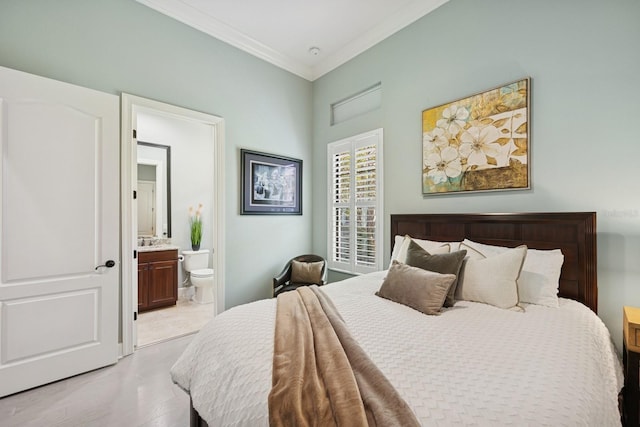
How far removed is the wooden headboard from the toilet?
334 centimetres

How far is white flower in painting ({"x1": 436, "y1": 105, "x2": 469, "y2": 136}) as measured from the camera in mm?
2496

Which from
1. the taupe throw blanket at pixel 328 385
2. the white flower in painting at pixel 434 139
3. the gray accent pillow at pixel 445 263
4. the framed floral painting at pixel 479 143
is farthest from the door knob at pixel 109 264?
the white flower in painting at pixel 434 139

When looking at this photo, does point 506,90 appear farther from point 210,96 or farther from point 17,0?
point 17,0

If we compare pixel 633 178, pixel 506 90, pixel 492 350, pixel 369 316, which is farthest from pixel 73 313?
pixel 633 178

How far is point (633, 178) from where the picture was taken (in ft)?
5.82

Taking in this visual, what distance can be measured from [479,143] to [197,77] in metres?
2.88

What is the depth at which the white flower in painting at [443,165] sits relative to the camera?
8.37 feet

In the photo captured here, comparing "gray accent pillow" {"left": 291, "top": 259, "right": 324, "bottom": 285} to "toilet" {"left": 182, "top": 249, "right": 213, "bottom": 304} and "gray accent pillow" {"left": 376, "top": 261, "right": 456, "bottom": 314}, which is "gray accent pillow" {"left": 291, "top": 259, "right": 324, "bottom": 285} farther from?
"gray accent pillow" {"left": 376, "top": 261, "right": 456, "bottom": 314}

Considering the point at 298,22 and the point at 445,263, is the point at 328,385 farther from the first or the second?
the point at 298,22

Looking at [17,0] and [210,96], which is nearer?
[17,0]

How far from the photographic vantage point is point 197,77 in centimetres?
305

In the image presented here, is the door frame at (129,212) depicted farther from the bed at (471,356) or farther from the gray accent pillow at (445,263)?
the gray accent pillow at (445,263)

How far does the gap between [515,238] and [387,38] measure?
2465mm

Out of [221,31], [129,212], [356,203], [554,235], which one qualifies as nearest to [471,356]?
[554,235]
